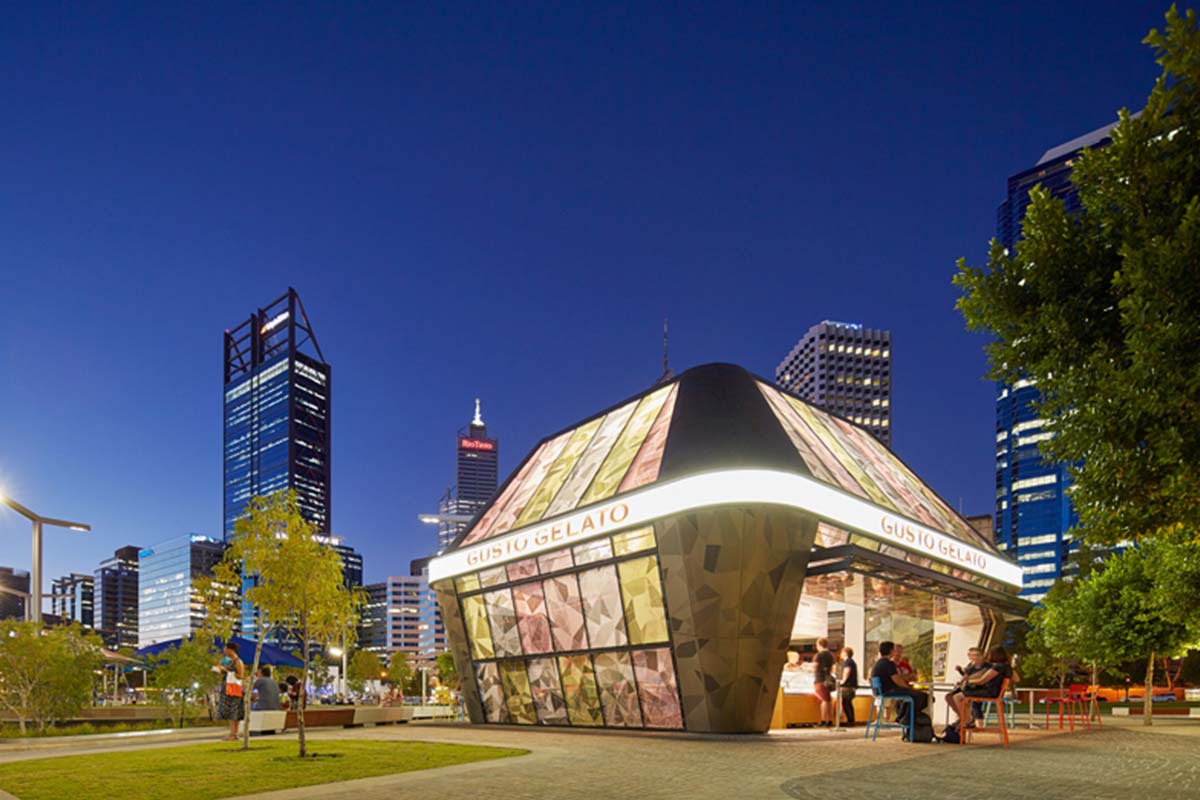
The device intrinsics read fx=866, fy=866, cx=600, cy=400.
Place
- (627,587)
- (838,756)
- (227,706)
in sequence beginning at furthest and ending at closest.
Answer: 1. (227,706)
2. (627,587)
3. (838,756)

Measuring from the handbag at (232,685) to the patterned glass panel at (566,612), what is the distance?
23.7 feet

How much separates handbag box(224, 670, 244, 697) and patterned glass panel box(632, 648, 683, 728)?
30.0ft

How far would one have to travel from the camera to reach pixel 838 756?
492 inches

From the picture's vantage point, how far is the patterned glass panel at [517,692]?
2128cm

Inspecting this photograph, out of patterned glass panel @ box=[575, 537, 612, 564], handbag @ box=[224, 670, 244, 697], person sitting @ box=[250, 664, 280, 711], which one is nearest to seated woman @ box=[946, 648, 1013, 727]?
patterned glass panel @ box=[575, 537, 612, 564]

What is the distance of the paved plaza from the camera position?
8.96 m

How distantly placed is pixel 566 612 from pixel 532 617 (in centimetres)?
140

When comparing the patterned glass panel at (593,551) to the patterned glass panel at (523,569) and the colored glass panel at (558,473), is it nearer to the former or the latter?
the patterned glass panel at (523,569)

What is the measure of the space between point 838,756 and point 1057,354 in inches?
267

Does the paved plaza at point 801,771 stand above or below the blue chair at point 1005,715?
above

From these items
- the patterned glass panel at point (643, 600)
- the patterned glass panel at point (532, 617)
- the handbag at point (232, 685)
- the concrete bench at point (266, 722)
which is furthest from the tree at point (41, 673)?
the patterned glass panel at point (643, 600)

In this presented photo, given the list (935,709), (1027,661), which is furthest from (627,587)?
(1027,661)

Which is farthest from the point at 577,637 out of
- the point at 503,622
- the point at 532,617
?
the point at 503,622

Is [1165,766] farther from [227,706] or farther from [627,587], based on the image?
[227,706]
